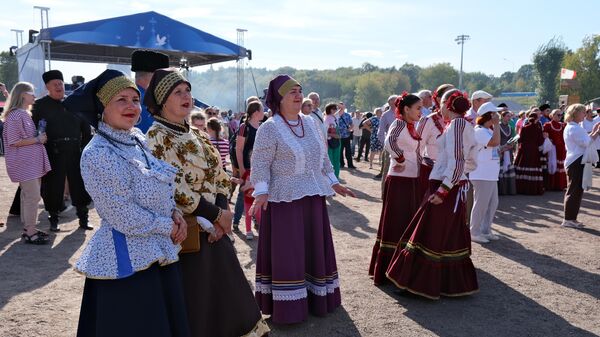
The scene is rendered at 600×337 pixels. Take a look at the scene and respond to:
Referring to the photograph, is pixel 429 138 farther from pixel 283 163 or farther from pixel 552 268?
pixel 552 268

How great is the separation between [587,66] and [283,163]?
258 feet

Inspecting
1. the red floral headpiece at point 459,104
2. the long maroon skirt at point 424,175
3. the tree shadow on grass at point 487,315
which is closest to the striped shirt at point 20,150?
the tree shadow on grass at point 487,315

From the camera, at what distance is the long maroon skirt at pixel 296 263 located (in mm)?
4094

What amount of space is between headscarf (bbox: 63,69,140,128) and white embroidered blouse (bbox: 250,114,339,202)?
1686mm

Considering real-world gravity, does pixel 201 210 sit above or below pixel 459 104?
below

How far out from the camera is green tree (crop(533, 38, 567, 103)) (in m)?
69.4

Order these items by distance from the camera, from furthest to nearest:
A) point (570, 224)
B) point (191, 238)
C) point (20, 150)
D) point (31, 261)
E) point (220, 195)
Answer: point (570, 224) < point (20, 150) < point (31, 261) < point (220, 195) < point (191, 238)

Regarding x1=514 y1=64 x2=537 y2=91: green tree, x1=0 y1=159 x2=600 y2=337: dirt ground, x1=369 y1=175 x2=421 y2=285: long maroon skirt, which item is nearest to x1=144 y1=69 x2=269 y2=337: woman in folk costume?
x1=0 y1=159 x2=600 y2=337: dirt ground

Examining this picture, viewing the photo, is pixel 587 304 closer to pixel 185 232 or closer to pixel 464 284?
pixel 464 284

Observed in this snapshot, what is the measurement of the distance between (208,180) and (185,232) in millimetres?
515

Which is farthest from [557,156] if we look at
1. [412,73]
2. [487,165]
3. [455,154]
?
[412,73]

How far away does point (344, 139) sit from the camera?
52.4 feet

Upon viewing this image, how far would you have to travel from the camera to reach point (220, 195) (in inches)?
128

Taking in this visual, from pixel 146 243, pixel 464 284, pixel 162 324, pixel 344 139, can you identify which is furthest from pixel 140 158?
pixel 344 139
